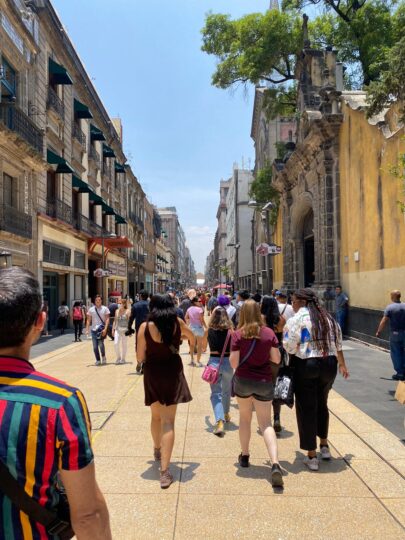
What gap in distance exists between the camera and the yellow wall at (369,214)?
11.2 meters

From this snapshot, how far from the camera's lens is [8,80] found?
1680 centimetres

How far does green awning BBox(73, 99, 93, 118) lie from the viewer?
24.9 metres

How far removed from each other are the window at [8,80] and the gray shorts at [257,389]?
15141 mm

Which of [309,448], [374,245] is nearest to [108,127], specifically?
[374,245]

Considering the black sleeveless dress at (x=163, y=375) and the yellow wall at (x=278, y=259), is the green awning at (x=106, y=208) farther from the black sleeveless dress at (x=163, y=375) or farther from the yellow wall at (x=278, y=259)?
the black sleeveless dress at (x=163, y=375)

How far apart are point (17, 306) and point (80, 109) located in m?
26.0

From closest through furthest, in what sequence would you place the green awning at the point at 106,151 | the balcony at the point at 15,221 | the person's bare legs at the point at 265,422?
the person's bare legs at the point at 265,422, the balcony at the point at 15,221, the green awning at the point at 106,151

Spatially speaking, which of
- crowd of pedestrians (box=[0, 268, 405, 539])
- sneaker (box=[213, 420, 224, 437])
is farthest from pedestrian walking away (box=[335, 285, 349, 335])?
sneaker (box=[213, 420, 224, 437])

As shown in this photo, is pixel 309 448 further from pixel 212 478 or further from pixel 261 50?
pixel 261 50

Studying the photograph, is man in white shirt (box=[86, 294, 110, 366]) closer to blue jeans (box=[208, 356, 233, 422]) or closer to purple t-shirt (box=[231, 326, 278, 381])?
blue jeans (box=[208, 356, 233, 422])

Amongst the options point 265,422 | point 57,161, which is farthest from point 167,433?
point 57,161

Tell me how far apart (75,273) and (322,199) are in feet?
47.7

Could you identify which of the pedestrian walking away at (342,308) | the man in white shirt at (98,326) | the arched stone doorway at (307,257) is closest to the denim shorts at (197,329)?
the man in white shirt at (98,326)

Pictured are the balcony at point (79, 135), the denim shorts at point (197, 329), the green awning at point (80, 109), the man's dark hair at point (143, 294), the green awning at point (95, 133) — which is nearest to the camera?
the man's dark hair at point (143, 294)
